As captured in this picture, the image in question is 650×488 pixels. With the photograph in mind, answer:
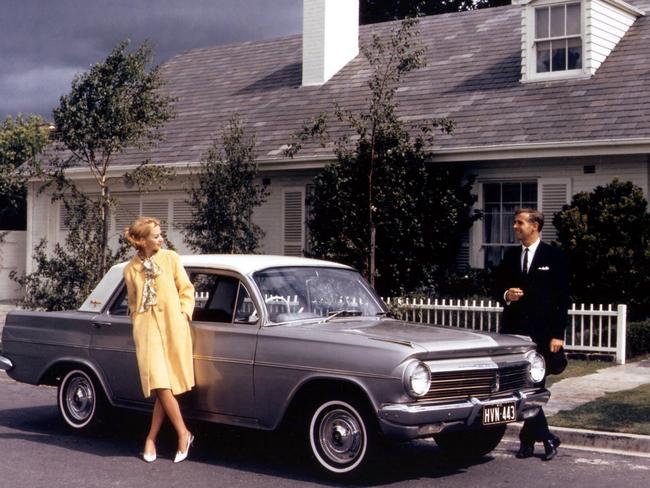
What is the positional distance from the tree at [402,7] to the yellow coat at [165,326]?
33.8 metres

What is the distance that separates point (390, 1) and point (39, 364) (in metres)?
33.8

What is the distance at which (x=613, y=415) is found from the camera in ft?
32.9

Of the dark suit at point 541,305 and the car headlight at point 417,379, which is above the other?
the dark suit at point 541,305

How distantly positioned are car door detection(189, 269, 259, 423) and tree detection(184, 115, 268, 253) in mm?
11160

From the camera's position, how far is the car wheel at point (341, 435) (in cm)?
714

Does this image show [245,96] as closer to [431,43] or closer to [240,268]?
[431,43]

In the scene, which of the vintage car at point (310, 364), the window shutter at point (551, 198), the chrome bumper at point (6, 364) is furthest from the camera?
the window shutter at point (551, 198)

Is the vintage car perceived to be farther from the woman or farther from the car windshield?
the woman

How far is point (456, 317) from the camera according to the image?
16.5m

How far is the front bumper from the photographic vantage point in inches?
271

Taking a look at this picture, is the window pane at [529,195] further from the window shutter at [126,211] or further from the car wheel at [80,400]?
the car wheel at [80,400]

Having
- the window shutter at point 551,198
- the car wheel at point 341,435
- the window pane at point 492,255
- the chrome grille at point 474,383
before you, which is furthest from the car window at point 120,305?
the window pane at point 492,255

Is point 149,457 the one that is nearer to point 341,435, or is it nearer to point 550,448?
point 341,435

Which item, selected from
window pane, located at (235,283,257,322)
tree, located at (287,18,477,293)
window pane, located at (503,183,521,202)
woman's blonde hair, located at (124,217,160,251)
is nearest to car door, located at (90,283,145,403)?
woman's blonde hair, located at (124,217,160,251)
